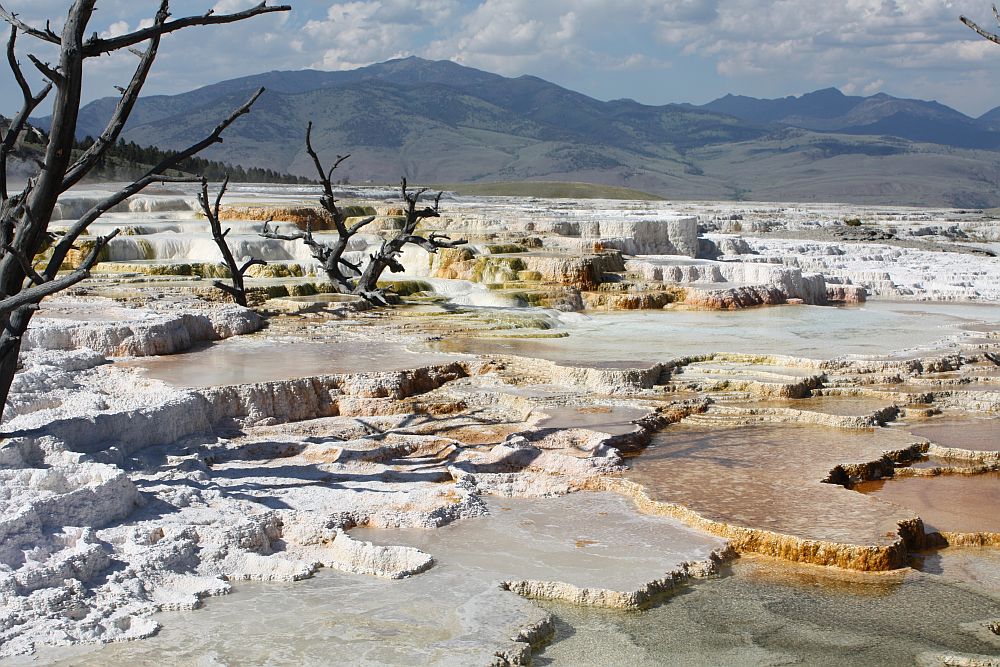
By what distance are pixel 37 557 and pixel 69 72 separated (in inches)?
78.6

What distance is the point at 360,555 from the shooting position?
4.84m

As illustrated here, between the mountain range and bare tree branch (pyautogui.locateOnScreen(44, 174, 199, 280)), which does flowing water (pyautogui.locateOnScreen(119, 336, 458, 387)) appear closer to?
bare tree branch (pyautogui.locateOnScreen(44, 174, 199, 280))

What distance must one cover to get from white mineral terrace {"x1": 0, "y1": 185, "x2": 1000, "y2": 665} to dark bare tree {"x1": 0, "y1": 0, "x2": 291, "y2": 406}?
88 cm

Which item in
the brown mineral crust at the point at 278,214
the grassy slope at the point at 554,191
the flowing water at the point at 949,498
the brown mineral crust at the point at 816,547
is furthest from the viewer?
the grassy slope at the point at 554,191

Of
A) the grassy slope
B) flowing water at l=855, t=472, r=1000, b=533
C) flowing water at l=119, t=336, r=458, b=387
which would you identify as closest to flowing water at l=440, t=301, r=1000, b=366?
flowing water at l=119, t=336, r=458, b=387

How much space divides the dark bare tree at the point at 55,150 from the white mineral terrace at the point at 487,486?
2.90 ft

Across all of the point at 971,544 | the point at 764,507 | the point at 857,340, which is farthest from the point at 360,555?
the point at 857,340

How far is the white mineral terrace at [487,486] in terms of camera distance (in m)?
4.21

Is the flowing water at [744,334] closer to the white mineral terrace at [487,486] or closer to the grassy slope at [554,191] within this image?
the white mineral terrace at [487,486]

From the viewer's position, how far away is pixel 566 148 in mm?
107625

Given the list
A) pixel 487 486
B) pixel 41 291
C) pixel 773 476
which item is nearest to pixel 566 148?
pixel 773 476

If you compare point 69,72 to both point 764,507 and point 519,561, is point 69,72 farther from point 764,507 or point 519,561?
point 764,507

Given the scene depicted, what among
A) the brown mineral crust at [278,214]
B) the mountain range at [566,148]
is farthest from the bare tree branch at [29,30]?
the mountain range at [566,148]

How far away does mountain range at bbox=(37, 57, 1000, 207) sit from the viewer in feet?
308
